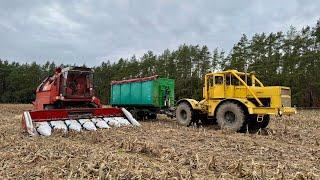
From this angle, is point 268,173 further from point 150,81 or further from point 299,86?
point 299,86

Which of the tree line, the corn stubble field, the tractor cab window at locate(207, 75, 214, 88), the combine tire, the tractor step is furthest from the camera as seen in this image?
the tree line

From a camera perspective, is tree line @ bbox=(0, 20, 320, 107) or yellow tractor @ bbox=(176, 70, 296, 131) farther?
tree line @ bbox=(0, 20, 320, 107)

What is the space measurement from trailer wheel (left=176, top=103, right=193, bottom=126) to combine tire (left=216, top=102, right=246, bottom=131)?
69.0 inches

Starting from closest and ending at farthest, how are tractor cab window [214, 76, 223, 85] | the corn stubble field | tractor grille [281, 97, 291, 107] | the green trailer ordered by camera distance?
the corn stubble field → tractor grille [281, 97, 291, 107] → tractor cab window [214, 76, 223, 85] → the green trailer

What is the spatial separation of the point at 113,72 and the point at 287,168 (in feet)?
225

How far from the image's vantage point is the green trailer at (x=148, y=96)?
20.1 m

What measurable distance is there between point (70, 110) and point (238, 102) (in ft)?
19.9

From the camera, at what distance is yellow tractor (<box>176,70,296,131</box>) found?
14.0m

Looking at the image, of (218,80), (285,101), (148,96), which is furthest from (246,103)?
(148,96)

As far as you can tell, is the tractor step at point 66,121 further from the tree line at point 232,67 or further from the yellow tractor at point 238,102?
the tree line at point 232,67

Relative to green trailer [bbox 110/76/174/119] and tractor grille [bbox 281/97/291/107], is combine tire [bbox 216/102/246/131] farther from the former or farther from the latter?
green trailer [bbox 110/76/174/119]

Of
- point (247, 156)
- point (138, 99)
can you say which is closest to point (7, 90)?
point (138, 99)

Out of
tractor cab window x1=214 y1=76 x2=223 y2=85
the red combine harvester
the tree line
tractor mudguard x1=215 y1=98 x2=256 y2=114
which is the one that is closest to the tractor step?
the red combine harvester

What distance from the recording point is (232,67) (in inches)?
2094
